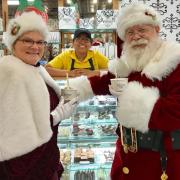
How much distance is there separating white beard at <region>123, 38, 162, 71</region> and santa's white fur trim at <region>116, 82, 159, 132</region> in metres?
0.22

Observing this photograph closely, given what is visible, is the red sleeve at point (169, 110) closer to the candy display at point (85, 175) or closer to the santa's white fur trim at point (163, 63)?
the santa's white fur trim at point (163, 63)

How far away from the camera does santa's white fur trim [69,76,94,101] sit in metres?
3.04

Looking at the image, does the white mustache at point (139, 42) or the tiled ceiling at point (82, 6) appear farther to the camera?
the tiled ceiling at point (82, 6)

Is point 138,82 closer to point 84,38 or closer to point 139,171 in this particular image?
point 139,171

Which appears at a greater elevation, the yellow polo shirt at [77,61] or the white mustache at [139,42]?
the white mustache at [139,42]

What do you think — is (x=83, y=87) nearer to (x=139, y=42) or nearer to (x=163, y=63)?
(x=139, y=42)

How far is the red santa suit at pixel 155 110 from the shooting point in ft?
7.88

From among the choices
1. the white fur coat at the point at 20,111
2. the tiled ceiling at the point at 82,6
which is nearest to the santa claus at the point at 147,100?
the white fur coat at the point at 20,111

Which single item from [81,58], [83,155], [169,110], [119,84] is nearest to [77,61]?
[81,58]

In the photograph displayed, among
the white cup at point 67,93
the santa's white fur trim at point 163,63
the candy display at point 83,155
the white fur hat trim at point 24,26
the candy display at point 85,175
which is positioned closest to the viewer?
the santa's white fur trim at point 163,63

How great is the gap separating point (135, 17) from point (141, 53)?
0.30 metres

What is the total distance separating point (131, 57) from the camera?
275cm

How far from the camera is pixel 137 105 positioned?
244cm

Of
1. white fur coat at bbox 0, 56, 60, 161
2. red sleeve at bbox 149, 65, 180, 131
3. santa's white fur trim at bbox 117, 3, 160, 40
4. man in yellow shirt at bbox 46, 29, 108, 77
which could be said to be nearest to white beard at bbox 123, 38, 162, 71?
santa's white fur trim at bbox 117, 3, 160, 40
